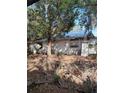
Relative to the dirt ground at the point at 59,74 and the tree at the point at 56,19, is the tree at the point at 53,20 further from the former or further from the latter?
the dirt ground at the point at 59,74

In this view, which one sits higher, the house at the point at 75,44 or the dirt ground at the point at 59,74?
the house at the point at 75,44

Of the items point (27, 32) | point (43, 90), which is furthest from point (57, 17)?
point (43, 90)

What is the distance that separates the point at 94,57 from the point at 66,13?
0.40 metres

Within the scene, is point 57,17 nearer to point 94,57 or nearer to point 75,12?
point 75,12

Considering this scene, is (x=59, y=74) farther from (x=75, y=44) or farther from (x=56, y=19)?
(x=56, y=19)

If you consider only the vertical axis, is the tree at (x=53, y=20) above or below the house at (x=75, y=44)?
above

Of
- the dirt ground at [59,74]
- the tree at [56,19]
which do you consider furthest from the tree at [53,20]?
the dirt ground at [59,74]

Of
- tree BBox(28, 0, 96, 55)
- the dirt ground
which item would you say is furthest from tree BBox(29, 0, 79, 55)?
the dirt ground

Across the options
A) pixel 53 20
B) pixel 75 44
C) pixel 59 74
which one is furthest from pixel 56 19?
pixel 59 74

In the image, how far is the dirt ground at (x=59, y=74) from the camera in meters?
2.30

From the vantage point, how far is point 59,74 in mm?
2320

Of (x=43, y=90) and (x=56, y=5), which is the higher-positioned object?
(x=56, y=5)

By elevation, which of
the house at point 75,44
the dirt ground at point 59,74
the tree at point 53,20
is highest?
the tree at point 53,20
